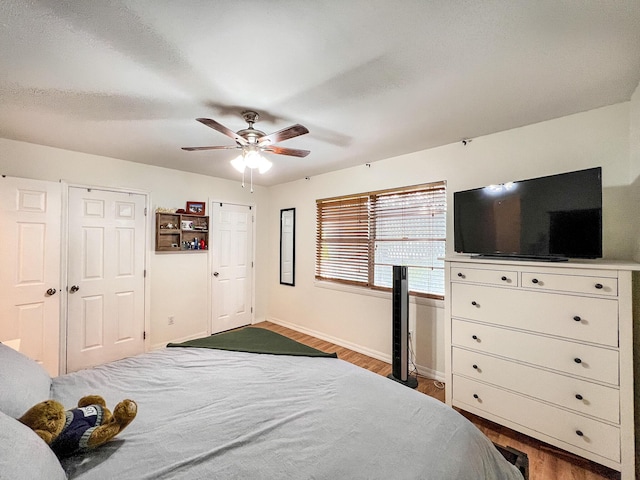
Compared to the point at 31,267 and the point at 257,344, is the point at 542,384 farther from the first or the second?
the point at 31,267

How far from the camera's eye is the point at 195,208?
13.1 ft

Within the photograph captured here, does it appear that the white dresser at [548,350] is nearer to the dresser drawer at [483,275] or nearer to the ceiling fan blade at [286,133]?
the dresser drawer at [483,275]

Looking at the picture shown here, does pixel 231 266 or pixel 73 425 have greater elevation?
pixel 231 266

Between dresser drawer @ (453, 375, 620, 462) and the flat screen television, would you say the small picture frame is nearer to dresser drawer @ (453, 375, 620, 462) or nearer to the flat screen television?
the flat screen television

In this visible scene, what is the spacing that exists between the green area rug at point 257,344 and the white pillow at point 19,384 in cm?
80

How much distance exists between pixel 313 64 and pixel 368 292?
2.68 meters

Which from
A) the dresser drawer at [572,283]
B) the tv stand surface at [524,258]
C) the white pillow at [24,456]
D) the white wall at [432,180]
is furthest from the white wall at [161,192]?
the dresser drawer at [572,283]

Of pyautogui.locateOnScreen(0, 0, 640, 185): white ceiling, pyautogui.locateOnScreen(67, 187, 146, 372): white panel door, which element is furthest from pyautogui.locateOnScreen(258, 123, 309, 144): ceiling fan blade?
pyautogui.locateOnScreen(67, 187, 146, 372): white panel door

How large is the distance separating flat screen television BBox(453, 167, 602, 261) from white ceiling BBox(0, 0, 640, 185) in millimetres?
610

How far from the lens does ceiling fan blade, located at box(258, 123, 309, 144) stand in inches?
71.1

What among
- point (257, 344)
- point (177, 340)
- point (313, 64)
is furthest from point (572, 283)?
point (177, 340)

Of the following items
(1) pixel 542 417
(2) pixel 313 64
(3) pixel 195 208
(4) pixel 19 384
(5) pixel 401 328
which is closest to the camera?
(4) pixel 19 384

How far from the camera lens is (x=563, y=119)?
2205mm

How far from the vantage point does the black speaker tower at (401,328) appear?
276cm
